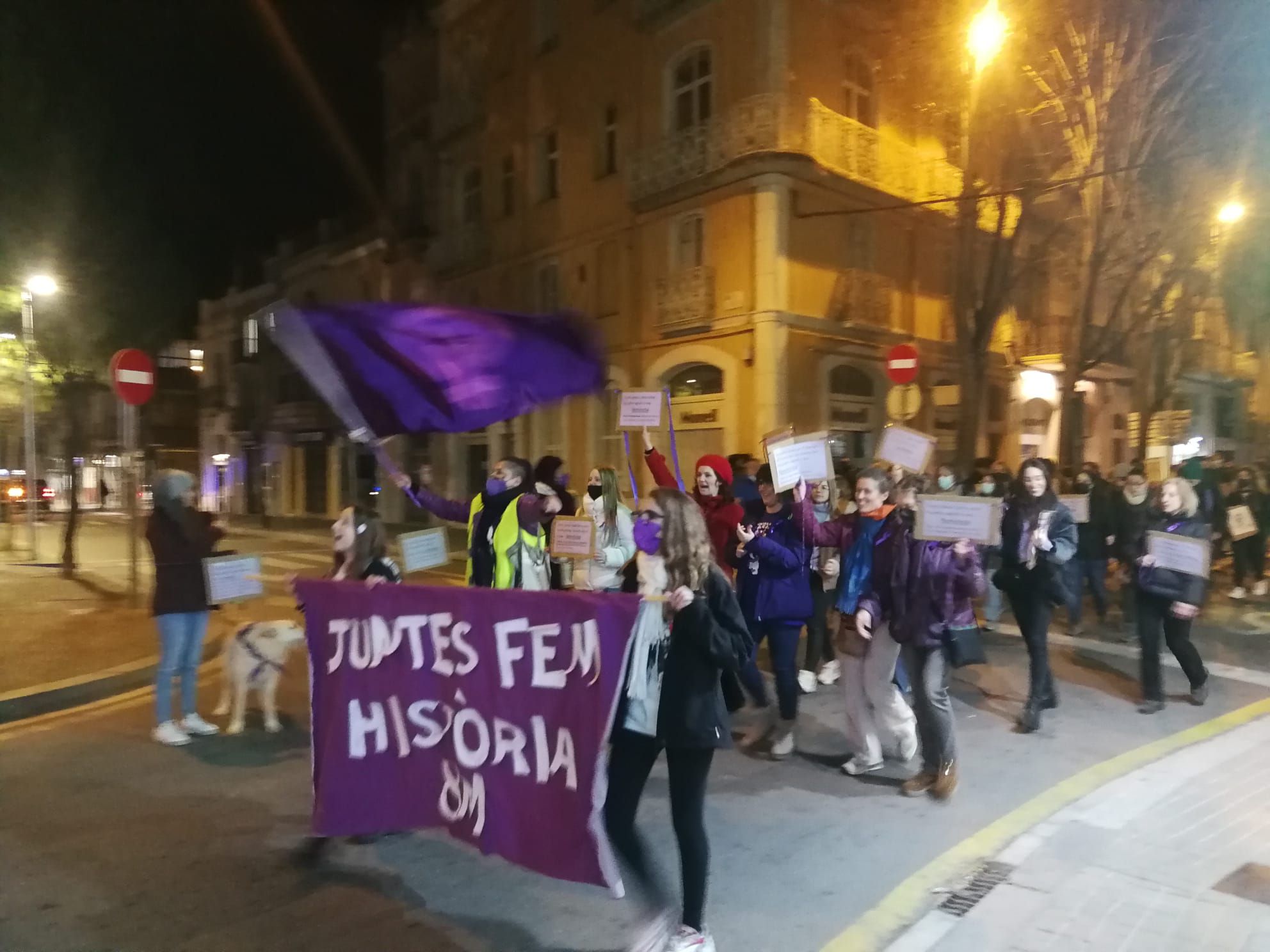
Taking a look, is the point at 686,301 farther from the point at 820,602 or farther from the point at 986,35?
the point at 820,602

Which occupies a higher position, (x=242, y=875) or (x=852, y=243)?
(x=852, y=243)

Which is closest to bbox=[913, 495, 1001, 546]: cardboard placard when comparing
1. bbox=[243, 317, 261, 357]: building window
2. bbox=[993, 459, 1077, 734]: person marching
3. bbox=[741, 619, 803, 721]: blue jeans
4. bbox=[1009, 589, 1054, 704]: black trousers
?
bbox=[741, 619, 803, 721]: blue jeans

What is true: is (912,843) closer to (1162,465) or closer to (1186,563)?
(1186,563)

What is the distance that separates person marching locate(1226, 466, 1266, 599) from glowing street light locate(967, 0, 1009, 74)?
681 cm

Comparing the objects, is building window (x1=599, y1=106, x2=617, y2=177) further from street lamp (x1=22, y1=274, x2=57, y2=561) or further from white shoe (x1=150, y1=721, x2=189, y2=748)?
white shoe (x1=150, y1=721, x2=189, y2=748)

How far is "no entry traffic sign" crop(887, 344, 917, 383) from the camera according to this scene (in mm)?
12812

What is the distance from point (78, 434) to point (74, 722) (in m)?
12.3

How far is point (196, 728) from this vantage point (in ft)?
20.7

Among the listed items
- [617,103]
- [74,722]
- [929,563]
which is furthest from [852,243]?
[74,722]

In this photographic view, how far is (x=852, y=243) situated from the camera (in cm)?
1861

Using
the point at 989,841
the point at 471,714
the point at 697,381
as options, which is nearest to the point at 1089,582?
the point at 989,841

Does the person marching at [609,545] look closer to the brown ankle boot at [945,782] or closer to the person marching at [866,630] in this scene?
the person marching at [866,630]

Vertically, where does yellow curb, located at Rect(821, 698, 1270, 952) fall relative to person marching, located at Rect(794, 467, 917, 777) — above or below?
below

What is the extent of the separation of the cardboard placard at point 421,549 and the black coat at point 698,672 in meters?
2.39
